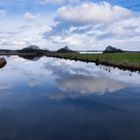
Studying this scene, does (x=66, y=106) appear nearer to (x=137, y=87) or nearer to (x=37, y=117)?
(x=37, y=117)

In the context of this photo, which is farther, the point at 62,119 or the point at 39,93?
the point at 39,93

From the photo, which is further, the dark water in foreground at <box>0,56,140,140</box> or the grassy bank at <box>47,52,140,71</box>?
the grassy bank at <box>47,52,140,71</box>

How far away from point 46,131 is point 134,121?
16.4 ft

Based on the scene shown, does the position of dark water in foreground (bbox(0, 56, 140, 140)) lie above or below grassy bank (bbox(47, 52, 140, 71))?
below

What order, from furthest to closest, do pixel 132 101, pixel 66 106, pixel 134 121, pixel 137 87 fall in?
pixel 137 87, pixel 132 101, pixel 66 106, pixel 134 121

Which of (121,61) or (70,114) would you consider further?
(121,61)

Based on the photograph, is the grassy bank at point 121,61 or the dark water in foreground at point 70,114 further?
the grassy bank at point 121,61

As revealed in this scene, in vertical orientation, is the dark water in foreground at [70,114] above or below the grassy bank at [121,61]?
below

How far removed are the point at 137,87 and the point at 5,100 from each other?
13.1 m

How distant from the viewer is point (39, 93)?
25781 mm

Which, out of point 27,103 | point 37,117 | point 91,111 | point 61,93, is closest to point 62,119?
point 37,117

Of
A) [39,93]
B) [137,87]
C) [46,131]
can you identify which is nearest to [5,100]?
[39,93]

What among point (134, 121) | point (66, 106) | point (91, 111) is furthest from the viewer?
point (66, 106)

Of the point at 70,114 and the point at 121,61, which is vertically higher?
the point at 121,61
